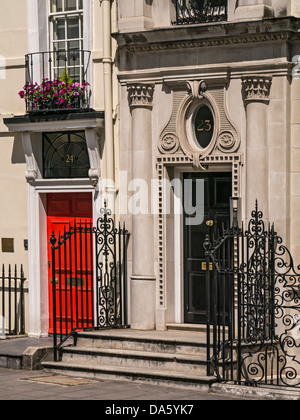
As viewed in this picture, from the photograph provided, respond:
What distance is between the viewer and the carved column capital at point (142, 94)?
1688cm

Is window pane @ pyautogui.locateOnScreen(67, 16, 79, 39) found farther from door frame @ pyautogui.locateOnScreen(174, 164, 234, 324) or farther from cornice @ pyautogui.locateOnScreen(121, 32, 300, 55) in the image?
door frame @ pyautogui.locateOnScreen(174, 164, 234, 324)

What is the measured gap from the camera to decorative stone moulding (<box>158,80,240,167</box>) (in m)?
16.3

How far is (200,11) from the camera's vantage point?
16438 mm

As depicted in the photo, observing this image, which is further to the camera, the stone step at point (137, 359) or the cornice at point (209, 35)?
the cornice at point (209, 35)

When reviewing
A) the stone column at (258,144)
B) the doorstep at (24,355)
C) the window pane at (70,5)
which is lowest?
the doorstep at (24,355)

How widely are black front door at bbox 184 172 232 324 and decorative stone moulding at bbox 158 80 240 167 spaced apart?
43 cm

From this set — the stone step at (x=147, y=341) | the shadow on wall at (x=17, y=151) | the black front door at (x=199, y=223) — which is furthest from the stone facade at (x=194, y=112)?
the shadow on wall at (x=17, y=151)

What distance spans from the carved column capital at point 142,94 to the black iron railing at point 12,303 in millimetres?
3577

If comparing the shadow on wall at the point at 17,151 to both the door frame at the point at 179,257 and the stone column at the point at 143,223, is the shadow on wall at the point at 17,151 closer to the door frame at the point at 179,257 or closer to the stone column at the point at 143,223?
the stone column at the point at 143,223

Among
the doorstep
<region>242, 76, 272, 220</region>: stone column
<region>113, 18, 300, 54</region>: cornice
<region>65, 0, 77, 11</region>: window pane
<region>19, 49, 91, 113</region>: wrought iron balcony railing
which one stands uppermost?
<region>65, 0, 77, 11</region>: window pane

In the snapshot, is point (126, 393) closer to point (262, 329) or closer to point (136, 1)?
point (262, 329)

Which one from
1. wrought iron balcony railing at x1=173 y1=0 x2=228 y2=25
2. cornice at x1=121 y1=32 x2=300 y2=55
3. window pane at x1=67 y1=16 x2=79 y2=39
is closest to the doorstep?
cornice at x1=121 y1=32 x2=300 y2=55

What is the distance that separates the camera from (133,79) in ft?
55.7
